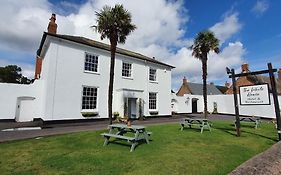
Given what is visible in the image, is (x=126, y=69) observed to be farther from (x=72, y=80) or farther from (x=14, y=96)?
(x=14, y=96)

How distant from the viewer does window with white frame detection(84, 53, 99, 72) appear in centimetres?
2002

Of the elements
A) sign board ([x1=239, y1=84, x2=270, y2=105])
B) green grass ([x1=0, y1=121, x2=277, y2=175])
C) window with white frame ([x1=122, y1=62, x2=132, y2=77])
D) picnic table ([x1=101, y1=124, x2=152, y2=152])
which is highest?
window with white frame ([x1=122, y1=62, x2=132, y2=77])

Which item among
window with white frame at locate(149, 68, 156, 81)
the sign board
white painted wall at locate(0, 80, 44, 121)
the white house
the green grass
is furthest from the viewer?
window with white frame at locate(149, 68, 156, 81)

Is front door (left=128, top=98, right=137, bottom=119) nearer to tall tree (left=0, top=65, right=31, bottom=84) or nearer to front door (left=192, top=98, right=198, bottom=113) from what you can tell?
front door (left=192, top=98, right=198, bottom=113)

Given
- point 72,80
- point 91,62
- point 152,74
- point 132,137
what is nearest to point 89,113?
point 72,80

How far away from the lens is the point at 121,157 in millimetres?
6770

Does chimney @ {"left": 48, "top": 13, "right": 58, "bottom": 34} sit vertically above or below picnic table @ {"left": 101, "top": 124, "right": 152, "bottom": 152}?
above

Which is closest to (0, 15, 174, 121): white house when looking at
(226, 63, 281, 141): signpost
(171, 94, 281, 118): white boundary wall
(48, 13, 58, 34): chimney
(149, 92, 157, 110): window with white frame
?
(48, 13, 58, 34): chimney

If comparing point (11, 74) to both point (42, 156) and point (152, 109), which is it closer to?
point (152, 109)

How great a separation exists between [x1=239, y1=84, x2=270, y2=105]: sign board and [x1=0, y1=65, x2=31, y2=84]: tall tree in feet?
172

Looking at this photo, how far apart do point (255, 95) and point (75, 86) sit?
1464cm

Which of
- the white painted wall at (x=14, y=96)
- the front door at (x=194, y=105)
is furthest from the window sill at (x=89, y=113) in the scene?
the front door at (x=194, y=105)

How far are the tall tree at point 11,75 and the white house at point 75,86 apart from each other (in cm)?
3034

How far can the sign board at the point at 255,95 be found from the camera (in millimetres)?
10814
